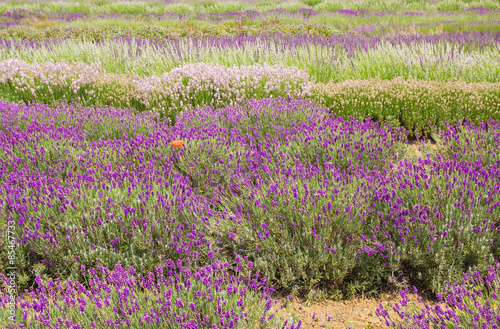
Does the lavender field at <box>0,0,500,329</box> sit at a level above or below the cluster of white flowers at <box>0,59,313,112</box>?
below

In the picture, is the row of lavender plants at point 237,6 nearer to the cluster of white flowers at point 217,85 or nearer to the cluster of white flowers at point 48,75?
the cluster of white flowers at point 48,75

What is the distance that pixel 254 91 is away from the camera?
5.99 metres

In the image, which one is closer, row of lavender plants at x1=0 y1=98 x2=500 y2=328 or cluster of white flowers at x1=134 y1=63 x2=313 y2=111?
row of lavender plants at x1=0 y1=98 x2=500 y2=328

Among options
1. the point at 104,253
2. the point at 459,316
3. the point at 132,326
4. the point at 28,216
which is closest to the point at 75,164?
the point at 28,216

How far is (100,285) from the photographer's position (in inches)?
84.7

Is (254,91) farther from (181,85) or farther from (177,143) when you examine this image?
(177,143)

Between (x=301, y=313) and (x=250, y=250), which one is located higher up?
(x=250, y=250)

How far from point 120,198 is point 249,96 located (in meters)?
3.34

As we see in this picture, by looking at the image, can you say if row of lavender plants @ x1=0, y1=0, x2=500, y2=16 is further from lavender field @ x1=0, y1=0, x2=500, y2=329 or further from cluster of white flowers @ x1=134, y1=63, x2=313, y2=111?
lavender field @ x1=0, y1=0, x2=500, y2=329

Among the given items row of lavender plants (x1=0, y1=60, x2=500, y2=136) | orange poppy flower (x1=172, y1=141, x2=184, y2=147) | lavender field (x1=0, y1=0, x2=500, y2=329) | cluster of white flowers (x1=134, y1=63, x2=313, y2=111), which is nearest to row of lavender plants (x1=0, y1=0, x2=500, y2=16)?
row of lavender plants (x1=0, y1=60, x2=500, y2=136)

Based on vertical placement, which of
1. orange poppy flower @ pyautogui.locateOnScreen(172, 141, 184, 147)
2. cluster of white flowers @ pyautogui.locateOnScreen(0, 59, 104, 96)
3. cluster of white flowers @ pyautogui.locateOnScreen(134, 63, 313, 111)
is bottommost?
orange poppy flower @ pyautogui.locateOnScreen(172, 141, 184, 147)

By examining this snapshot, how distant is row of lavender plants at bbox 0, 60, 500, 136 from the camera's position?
5195mm

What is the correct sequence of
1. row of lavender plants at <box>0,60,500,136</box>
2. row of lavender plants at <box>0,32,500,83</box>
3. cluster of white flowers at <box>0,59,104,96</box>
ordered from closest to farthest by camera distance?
row of lavender plants at <box>0,60,500,136</box> < cluster of white flowers at <box>0,59,104,96</box> < row of lavender plants at <box>0,32,500,83</box>

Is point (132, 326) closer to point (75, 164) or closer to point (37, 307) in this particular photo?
point (37, 307)
